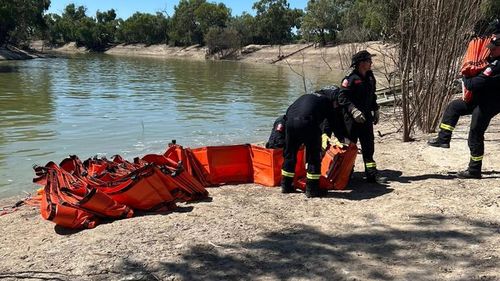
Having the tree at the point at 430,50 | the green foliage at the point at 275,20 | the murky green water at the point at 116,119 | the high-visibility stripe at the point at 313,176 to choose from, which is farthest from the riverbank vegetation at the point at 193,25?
the high-visibility stripe at the point at 313,176

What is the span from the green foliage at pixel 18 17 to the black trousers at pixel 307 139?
5550 centimetres

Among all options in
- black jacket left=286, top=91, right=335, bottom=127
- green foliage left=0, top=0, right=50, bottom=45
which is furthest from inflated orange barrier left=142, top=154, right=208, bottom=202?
green foliage left=0, top=0, right=50, bottom=45

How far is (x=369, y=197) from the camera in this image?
6047 millimetres

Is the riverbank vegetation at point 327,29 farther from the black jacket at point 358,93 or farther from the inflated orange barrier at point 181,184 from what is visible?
the inflated orange barrier at point 181,184

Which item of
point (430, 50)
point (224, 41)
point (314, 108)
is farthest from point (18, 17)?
point (314, 108)

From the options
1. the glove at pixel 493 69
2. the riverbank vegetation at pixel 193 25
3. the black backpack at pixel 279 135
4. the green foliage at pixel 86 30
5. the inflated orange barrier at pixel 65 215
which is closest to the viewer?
the inflated orange barrier at pixel 65 215

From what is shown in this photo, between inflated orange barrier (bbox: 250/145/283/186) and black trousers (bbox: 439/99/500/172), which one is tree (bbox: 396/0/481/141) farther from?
inflated orange barrier (bbox: 250/145/283/186)

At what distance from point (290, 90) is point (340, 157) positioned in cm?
2232

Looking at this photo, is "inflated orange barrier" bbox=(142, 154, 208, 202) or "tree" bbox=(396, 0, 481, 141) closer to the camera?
"inflated orange barrier" bbox=(142, 154, 208, 202)

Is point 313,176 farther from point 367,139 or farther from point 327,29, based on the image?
point 327,29

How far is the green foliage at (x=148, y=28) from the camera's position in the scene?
4158 inches

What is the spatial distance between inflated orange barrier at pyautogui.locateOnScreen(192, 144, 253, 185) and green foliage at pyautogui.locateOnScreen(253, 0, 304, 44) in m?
75.0

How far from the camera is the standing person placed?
634cm

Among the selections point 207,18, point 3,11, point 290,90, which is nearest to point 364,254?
point 290,90
